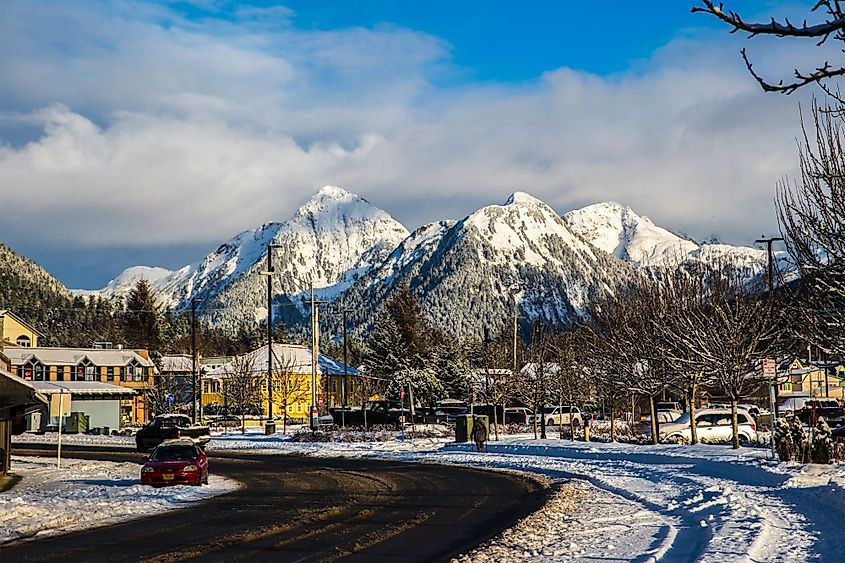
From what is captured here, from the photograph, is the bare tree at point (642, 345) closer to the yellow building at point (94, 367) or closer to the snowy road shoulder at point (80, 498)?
the snowy road shoulder at point (80, 498)

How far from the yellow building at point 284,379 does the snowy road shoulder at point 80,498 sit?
152 ft

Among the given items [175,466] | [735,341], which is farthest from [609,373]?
[175,466]

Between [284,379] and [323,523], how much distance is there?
6162 centimetres

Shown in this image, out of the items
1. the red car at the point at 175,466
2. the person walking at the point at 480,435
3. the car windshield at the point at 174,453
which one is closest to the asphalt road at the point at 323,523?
the red car at the point at 175,466

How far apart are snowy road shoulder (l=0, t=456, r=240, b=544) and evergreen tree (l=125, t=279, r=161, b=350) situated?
88275 millimetres

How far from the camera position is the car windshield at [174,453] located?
25672mm

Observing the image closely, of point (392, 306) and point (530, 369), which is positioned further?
point (392, 306)

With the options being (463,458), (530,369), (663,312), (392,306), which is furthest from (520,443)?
(392,306)

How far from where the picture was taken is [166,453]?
25.8 m

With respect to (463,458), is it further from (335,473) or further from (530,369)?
(530,369)

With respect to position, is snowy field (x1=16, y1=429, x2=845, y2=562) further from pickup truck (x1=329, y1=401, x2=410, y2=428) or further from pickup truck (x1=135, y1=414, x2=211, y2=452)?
pickup truck (x1=329, y1=401, x2=410, y2=428)

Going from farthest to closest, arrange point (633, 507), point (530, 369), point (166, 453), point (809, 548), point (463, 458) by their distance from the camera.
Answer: point (530, 369)
point (463, 458)
point (166, 453)
point (633, 507)
point (809, 548)

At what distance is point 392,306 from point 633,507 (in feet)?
233

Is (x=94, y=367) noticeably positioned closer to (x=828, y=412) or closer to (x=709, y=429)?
(x=709, y=429)
